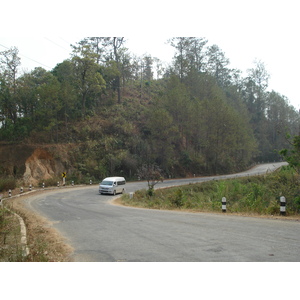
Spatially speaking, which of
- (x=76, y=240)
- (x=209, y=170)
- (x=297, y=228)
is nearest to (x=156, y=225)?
(x=76, y=240)

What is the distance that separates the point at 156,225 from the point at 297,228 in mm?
4892

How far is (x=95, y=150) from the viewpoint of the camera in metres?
49.2

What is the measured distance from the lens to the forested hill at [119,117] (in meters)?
46.9

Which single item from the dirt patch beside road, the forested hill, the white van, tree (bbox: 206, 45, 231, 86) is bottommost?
the white van

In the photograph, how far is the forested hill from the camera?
46.9 metres

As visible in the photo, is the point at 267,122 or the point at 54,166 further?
the point at 267,122

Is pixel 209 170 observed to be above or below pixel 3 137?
below

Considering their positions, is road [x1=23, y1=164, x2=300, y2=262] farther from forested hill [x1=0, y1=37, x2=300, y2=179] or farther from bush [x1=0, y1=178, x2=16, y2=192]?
forested hill [x1=0, y1=37, x2=300, y2=179]

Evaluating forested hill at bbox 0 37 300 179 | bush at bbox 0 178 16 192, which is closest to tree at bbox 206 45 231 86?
forested hill at bbox 0 37 300 179

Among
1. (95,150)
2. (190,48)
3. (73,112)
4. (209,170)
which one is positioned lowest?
(209,170)

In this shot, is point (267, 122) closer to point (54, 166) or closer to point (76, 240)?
point (54, 166)

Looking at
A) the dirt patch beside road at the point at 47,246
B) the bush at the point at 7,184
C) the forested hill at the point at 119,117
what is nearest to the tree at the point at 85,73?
the forested hill at the point at 119,117

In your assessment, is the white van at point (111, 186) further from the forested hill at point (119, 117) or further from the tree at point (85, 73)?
the tree at point (85, 73)

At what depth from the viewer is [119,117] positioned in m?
56.8
